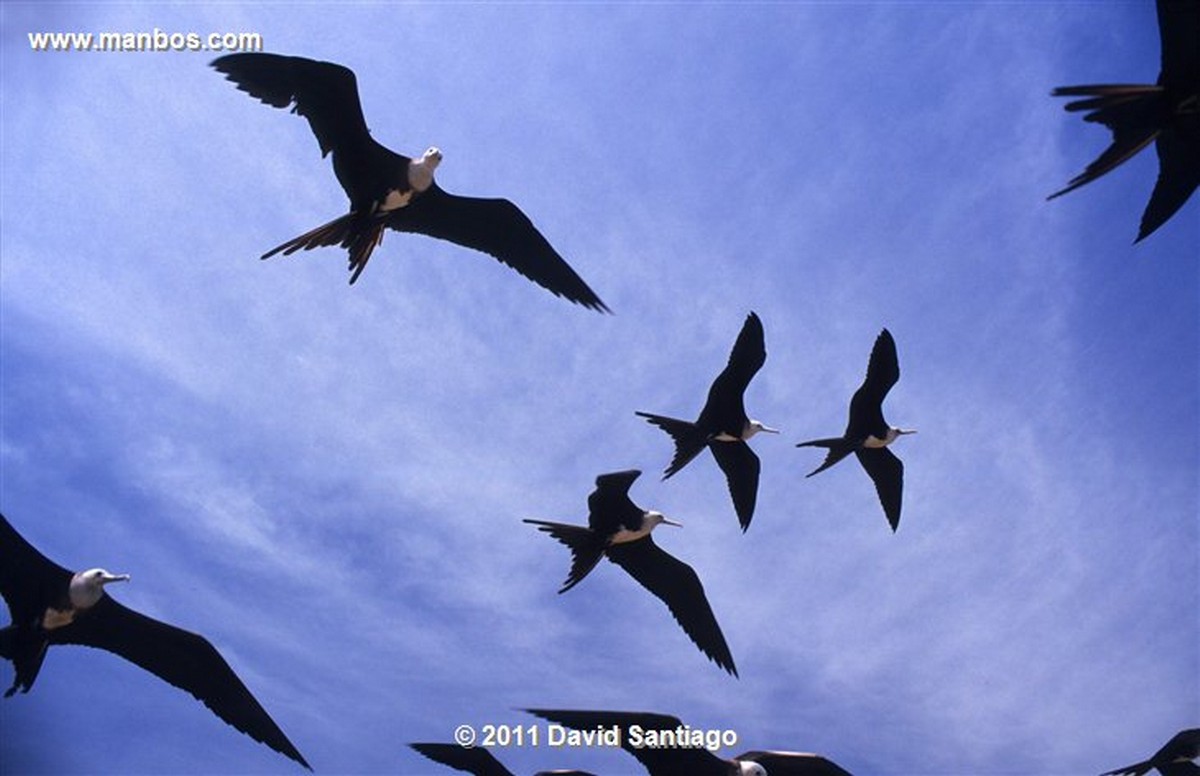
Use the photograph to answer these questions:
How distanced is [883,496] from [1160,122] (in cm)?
311

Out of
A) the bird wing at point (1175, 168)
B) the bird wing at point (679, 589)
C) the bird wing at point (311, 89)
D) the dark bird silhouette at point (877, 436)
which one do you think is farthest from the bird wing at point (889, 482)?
the bird wing at point (311, 89)

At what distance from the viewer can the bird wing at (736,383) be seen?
6.32 m

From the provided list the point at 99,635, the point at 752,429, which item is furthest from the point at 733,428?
the point at 99,635

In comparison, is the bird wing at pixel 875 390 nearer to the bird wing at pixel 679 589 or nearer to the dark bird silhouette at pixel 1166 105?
the bird wing at pixel 679 589

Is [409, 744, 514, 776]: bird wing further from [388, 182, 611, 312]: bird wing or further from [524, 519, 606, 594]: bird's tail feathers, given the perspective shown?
[388, 182, 611, 312]: bird wing

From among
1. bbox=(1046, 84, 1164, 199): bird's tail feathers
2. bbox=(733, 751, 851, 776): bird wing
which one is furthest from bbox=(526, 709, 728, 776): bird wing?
bbox=(1046, 84, 1164, 199): bird's tail feathers

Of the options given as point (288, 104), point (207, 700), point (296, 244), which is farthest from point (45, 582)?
point (288, 104)

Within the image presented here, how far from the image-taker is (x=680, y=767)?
227 inches

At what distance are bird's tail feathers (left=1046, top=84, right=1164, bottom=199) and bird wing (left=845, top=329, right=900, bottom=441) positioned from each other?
2.10 m

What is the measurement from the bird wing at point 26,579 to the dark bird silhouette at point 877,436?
165 inches

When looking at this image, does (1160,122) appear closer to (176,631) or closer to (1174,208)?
(1174,208)

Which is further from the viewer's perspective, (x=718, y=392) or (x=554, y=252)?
(x=718, y=392)

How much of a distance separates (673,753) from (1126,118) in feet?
12.2

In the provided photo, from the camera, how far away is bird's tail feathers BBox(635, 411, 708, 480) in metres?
6.29
